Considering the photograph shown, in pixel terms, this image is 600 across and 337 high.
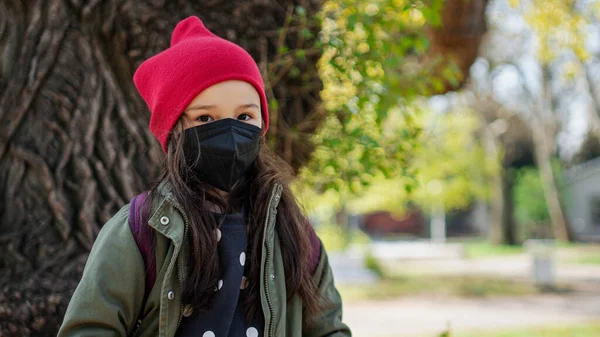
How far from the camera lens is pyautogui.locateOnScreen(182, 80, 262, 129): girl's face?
1.87m

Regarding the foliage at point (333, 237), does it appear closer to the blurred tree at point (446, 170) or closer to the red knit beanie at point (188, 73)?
the blurred tree at point (446, 170)

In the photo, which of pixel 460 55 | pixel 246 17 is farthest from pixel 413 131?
pixel 460 55

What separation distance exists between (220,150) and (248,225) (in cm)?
25

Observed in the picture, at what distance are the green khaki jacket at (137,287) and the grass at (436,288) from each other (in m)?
10.1

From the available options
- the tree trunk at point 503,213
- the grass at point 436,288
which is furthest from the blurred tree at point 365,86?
the tree trunk at point 503,213

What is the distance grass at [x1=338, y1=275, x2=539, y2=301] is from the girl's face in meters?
10.2

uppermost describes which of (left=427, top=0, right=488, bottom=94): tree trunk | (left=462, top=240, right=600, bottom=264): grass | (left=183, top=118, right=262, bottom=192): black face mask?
(left=427, top=0, right=488, bottom=94): tree trunk

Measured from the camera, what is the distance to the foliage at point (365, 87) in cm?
336

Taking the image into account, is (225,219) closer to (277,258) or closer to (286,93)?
(277,258)

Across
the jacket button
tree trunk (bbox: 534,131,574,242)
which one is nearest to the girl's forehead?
the jacket button

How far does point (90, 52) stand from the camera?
2672 mm

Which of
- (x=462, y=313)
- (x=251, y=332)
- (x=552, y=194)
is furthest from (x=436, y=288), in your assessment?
(x=552, y=194)

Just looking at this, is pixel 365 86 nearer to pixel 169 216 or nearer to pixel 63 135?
pixel 63 135

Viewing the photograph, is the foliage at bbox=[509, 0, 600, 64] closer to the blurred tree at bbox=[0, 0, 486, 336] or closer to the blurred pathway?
the blurred pathway
